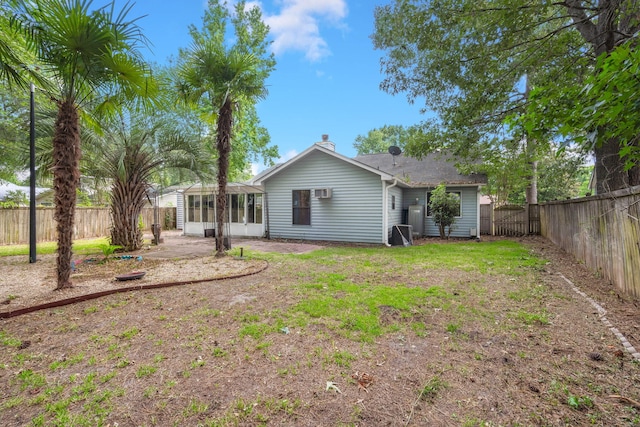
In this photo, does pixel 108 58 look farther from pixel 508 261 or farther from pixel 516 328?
pixel 508 261

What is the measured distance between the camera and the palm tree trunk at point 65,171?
4652 mm

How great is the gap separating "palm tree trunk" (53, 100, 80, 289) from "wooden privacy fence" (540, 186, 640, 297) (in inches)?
307

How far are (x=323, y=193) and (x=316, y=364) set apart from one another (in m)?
9.08

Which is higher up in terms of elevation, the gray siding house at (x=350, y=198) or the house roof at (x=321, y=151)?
the house roof at (x=321, y=151)

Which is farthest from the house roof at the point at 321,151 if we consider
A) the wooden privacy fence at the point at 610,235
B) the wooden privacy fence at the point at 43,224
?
the wooden privacy fence at the point at 43,224

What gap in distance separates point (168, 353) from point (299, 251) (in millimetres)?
6714

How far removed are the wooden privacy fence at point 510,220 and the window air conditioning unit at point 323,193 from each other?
805 centimetres

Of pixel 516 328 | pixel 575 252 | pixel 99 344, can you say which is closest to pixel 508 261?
pixel 575 252

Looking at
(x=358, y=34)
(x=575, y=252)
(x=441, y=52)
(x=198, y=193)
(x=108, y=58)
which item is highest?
(x=358, y=34)

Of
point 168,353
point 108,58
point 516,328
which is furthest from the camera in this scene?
point 108,58

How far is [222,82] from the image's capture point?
298 inches

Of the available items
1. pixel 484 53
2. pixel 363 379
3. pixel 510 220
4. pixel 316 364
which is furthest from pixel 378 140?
pixel 363 379

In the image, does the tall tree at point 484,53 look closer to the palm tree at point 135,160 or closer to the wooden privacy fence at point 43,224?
the palm tree at point 135,160

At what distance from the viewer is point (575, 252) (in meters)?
6.73
